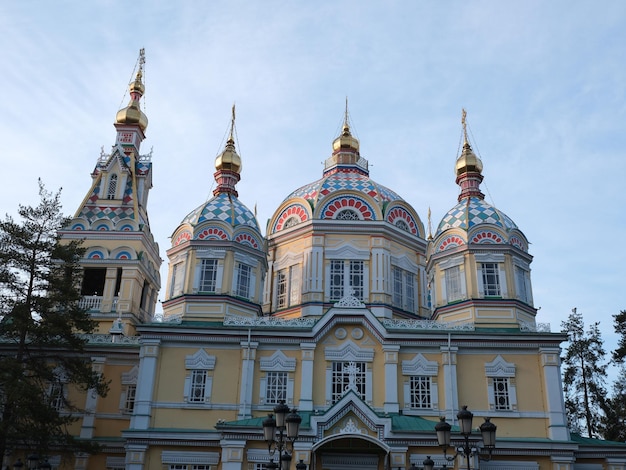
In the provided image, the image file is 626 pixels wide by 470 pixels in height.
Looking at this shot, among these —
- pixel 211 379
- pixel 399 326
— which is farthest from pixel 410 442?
pixel 211 379

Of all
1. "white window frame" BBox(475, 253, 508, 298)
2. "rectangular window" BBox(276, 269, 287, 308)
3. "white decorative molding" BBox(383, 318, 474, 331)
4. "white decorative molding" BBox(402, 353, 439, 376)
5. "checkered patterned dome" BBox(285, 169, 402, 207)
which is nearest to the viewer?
"white decorative molding" BBox(402, 353, 439, 376)

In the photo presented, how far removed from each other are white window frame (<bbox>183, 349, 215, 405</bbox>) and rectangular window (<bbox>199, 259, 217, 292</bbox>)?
10.4 ft

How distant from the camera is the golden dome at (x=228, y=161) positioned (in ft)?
108

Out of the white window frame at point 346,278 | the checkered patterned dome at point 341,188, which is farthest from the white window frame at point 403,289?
the checkered patterned dome at point 341,188

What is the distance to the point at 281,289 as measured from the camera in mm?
30875

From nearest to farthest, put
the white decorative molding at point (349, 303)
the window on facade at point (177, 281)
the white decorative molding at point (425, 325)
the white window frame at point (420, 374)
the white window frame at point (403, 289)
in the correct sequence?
the white window frame at point (420, 374)
the white decorative molding at point (349, 303)
the white decorative molding at point (425, 325)
the window on facade at point (177, 281)
the white window frame at point (403, 289)

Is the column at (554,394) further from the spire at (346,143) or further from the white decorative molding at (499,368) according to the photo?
the spire at (346,143)

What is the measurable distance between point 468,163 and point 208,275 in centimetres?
1440

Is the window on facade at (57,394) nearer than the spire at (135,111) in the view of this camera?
Yes

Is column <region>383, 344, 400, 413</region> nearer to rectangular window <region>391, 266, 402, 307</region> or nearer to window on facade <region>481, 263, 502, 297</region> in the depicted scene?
rectangular window <region>391, 266, 402, 307</region>

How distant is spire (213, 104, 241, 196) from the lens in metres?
32.4

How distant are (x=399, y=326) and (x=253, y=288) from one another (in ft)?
22.2

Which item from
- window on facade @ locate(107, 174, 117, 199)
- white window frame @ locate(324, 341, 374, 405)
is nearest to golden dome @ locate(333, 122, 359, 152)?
window on facade @ locate(107, 174, 117, 199)

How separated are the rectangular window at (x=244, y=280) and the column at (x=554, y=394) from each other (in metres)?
12.6
